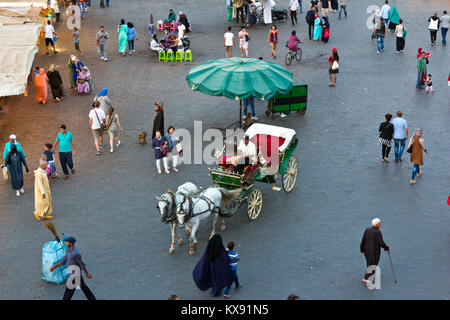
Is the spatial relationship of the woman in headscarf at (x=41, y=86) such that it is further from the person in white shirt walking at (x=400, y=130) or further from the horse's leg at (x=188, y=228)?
the person in white shirt walking at (x=400, y=130)

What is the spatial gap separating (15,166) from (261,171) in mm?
5955

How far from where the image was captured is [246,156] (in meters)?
14.0

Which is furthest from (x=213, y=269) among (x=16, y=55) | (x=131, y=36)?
(x=131, y=36)

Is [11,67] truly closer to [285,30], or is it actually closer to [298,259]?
[298,259]

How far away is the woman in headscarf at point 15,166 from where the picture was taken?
15.4 m

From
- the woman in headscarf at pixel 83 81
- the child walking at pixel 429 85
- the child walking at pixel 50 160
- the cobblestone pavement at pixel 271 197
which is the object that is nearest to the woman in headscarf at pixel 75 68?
the woman in headscarf at pixel 83 81

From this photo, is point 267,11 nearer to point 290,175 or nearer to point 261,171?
point 290,175

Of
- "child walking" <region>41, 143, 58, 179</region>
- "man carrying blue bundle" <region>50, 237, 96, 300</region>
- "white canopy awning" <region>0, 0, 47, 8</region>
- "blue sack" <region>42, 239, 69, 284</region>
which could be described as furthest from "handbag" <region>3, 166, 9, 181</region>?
"white canopy awning" <region>0, 0, 47, 8</region>

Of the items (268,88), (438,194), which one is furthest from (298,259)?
(268,88)

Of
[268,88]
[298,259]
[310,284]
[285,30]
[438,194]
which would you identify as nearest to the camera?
[310,284]

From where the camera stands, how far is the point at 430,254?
12.9 metres

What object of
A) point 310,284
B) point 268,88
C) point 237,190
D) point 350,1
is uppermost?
point 350,1

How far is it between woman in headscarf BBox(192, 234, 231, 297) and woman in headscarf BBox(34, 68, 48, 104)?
39.9ft

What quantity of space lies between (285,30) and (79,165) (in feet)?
52.7
